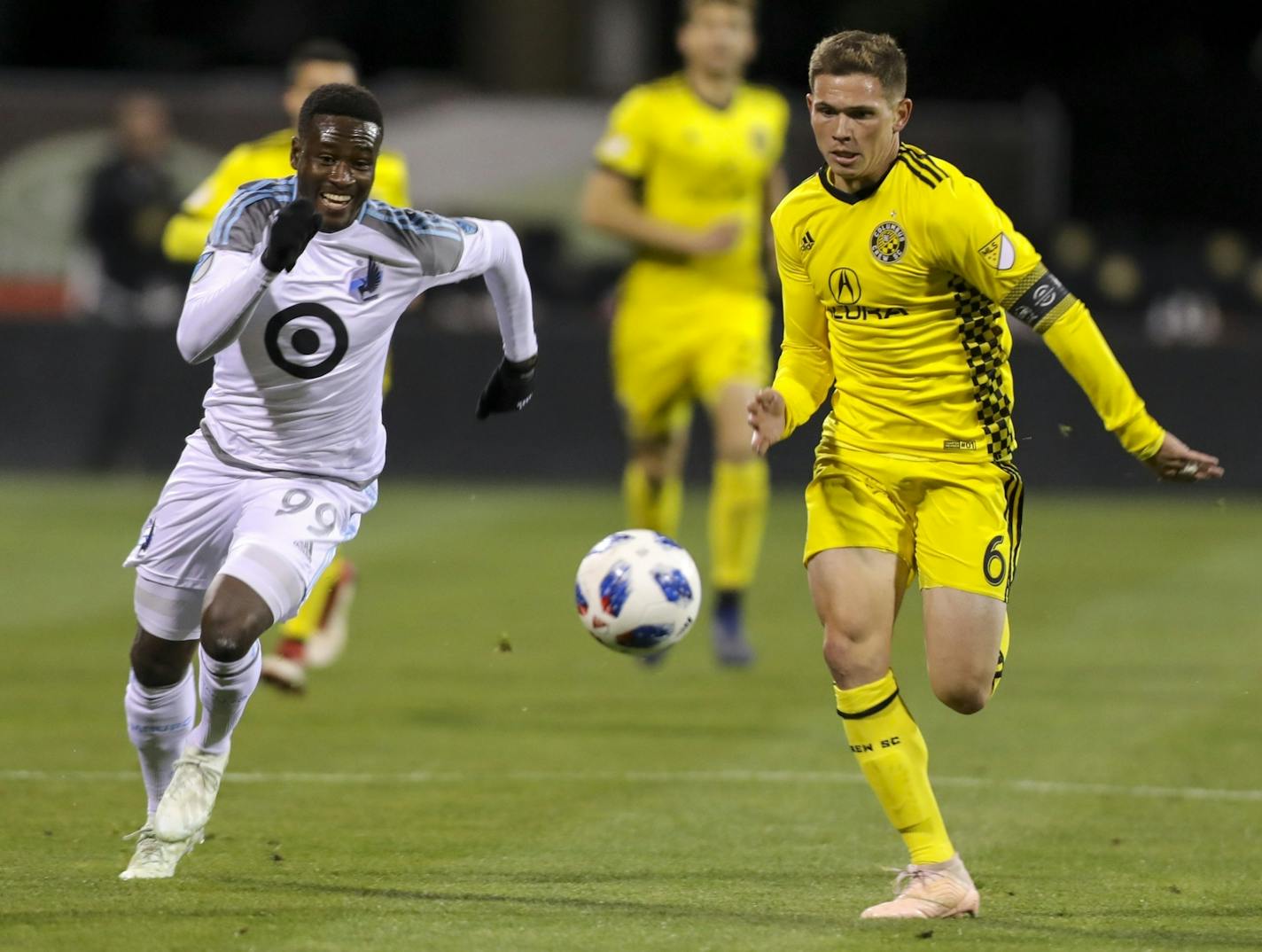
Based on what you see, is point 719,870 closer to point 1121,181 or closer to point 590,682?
point 590,682

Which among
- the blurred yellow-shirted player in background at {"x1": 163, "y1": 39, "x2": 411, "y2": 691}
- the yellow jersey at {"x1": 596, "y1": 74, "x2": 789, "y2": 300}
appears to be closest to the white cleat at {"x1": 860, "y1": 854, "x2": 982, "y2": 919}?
Result: the blurred yellow-shirted player in background at {"x1": 163, "y1": 39, "x2": 411, "y2": 691}

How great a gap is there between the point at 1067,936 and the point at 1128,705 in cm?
441

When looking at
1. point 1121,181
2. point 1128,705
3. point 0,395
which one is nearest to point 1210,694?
point 1128,705

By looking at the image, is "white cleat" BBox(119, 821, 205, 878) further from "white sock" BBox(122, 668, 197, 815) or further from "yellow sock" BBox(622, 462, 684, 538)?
"yellow sock" BBox(622, 462, 684, 538)

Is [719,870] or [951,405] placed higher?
[951,405]

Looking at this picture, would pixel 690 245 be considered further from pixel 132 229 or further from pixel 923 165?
pixel 132 229

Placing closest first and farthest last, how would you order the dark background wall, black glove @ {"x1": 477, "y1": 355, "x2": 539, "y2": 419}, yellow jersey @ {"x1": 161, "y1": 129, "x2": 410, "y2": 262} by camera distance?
black glove @ {"x1": 477, "y1": 355, "x2": 539, "y2": 419} < yellow jersey @ {"x1": 161, "y1": 129, "x2": 410, "y2": 262} < the dark background wall

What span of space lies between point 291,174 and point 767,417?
3.88 metres

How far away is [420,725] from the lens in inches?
386

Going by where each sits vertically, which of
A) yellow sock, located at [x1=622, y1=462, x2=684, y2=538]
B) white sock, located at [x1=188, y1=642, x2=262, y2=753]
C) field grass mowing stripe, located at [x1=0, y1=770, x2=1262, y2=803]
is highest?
white sock, located at [x1=188, y1=642, x2=262, y2=753]

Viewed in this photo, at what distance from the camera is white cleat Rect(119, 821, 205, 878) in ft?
21.8

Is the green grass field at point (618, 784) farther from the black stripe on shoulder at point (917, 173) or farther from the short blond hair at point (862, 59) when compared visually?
the short blond hair at point (862, 59)

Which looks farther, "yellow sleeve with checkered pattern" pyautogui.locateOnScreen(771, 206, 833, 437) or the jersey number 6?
"yellow sleeve with checkered pattern" pyautogui.locateOnScreen(771, 206, 833, 437)

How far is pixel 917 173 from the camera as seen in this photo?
6.53 meters
